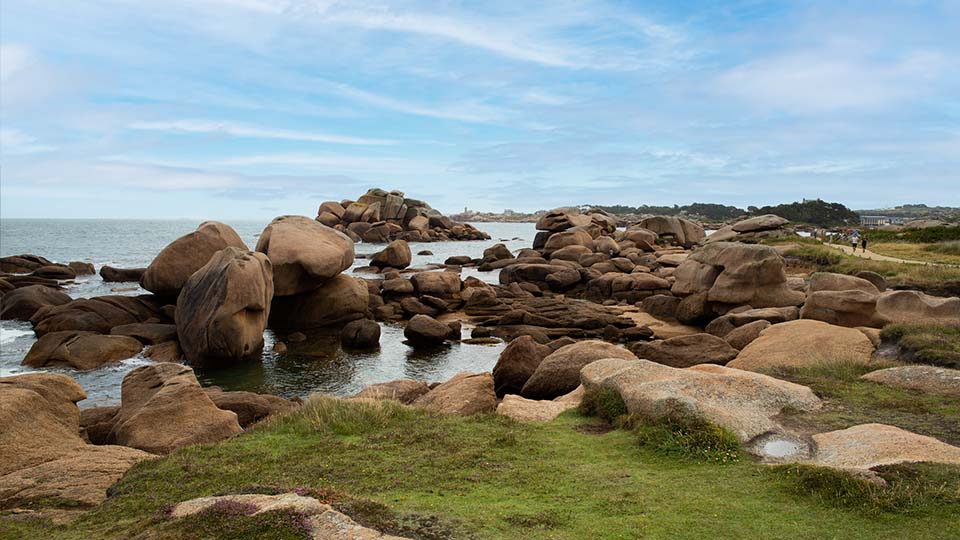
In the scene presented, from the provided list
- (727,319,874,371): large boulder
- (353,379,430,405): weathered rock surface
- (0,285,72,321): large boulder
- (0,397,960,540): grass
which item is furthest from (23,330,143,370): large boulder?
(727,319,874,371): large boulder

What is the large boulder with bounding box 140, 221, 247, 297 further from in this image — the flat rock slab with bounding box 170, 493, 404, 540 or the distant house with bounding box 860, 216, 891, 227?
the distant house with bounding box 860, 216, 891, 227

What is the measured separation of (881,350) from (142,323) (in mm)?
27697

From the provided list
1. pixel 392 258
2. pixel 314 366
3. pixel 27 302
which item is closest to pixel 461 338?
pixel 314 366

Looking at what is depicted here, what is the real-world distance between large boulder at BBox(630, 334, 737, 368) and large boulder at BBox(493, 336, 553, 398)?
11.3 ft

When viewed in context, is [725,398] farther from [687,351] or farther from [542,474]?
[687,351]

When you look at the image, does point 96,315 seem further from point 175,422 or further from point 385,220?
point 385,220

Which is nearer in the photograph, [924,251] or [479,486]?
[479,486]

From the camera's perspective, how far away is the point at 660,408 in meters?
9.73

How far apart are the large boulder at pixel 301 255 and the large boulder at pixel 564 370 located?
17.6 m

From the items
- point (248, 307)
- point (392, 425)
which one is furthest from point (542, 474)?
point (248, 307)

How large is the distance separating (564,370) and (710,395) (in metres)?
5.30

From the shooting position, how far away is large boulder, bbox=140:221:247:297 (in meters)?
30.3

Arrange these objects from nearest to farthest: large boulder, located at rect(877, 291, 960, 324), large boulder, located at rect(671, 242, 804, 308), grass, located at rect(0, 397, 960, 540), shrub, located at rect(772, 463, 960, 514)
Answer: grass, located at rect(0, 397, 960, 540) < shrub, located at rect(772, 463, 960, 514) < large boulder, located at rect(877, 291, 960, 324) < large boulder, located at rect(671, 242, 804, 308)

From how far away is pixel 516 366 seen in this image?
1833 centimetres
